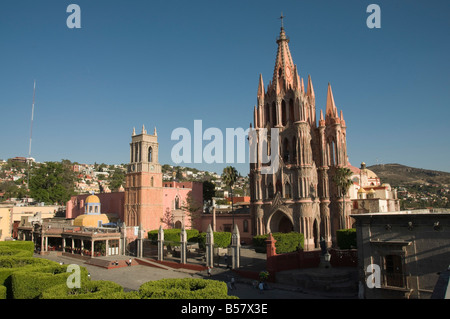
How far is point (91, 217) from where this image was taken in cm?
4606

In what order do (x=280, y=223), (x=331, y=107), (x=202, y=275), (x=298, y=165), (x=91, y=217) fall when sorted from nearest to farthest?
(x=202, y=275) < (x=298, y=165) < (x=280, y=223) < (x=91, y=217) < (x=331, y=107)

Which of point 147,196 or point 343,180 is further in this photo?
point 147,196

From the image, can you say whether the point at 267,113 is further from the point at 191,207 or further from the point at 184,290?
the point at 184,290

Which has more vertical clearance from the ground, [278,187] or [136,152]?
[136,152]

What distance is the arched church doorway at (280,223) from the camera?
1724 inches

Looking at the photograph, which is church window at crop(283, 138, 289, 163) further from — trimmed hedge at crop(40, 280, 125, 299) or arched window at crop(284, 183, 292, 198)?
trimmed hedge at crop(40, 280, 125, 299)

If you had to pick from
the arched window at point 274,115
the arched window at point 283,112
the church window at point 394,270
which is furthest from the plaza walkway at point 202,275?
the arched window at point 283,112

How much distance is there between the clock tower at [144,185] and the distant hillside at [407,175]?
4377 inches

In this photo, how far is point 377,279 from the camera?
19.3 metres

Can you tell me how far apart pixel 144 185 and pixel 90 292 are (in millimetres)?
32950

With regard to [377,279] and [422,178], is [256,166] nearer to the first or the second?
[377,279]

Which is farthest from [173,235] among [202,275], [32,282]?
[32,282]
